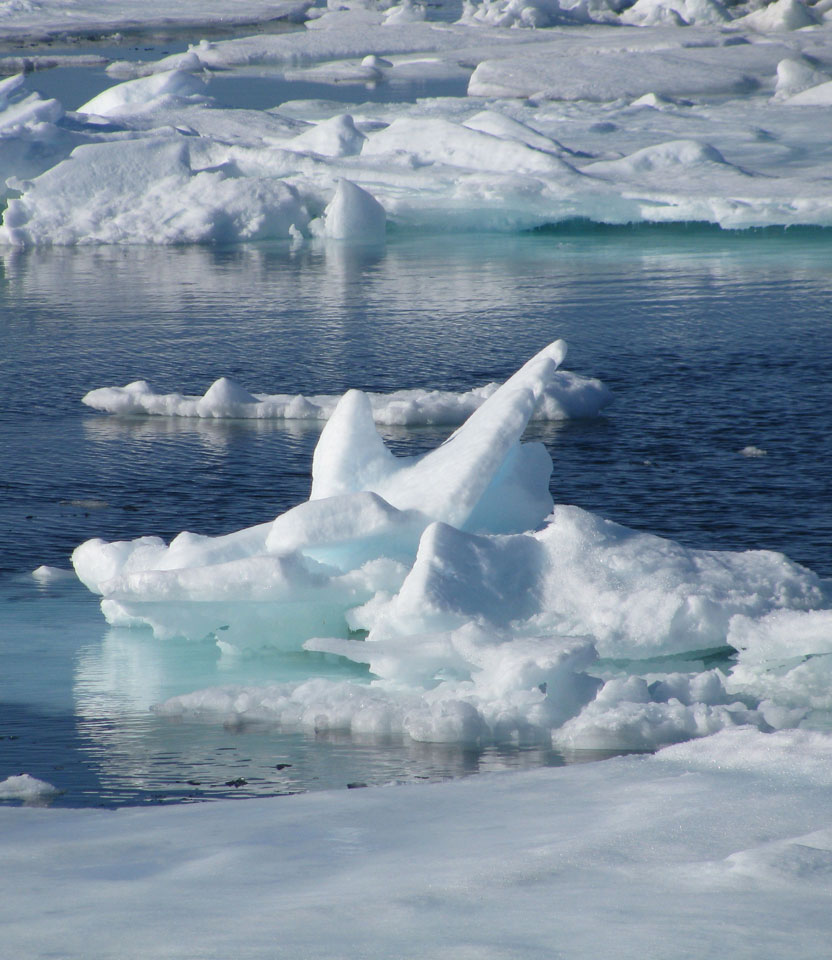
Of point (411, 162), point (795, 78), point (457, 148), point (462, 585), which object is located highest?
point (795, 78)

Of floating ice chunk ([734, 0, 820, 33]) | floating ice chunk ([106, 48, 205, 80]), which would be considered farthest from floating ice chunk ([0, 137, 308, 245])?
floating ice chunk ([734, 0, 820, 33])

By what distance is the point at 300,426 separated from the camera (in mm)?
7723

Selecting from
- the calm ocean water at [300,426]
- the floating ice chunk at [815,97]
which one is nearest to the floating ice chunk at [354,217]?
the calm ocean water at [300,426]

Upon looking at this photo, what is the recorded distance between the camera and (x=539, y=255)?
43.5 ft

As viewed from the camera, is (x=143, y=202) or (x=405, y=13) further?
(x=405, y=13)

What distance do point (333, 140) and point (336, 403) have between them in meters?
8.52

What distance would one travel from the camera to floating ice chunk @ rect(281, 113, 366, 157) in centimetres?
1573

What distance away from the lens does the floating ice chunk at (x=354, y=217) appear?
13.9 metres

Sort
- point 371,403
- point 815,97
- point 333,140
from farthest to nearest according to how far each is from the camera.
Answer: point 815,97
point 333,140
point 371,403

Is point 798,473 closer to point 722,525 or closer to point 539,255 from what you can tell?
point 722,525

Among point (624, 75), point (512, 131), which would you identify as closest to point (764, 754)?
point (512, 131)

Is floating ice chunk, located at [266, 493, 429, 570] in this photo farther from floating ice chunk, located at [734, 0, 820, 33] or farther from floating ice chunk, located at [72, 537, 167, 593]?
floating ice chunk, located at [734, 0, 820, 33]

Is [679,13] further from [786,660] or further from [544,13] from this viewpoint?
[786,660]

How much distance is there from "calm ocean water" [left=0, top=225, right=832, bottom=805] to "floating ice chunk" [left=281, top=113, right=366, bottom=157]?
6.98 feet
